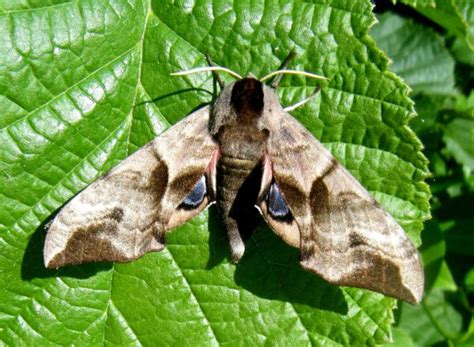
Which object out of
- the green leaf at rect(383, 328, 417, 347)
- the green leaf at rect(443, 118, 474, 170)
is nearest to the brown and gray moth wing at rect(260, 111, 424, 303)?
the green leaf at rect(383, 328, 417, 347)

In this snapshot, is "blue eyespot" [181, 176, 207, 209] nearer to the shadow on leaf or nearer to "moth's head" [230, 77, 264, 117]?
the shadow on leaf

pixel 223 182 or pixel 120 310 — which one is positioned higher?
pixel 223 182

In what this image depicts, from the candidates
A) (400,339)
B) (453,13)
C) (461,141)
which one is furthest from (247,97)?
(461,141)

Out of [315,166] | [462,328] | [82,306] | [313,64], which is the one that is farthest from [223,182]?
[462,328]

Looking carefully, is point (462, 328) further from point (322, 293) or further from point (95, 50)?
point (95, 50)

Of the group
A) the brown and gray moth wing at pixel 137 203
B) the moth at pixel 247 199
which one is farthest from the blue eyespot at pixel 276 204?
the brown and gray moth wing at pixel 137 203

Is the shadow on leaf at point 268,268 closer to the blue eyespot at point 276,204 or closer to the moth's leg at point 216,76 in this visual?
the blue eyespot at point 276,204

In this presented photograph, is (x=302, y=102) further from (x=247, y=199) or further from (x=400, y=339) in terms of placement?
(x=400, y=339)
